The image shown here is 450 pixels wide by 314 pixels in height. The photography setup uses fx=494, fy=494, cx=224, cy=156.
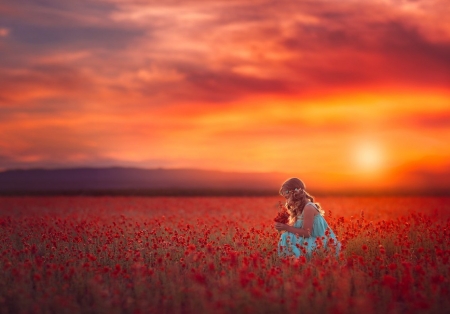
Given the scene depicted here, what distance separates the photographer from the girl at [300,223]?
8.74 metres

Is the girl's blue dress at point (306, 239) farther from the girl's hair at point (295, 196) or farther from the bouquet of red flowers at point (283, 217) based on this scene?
the bouquet of red flowers at point (283, 217)

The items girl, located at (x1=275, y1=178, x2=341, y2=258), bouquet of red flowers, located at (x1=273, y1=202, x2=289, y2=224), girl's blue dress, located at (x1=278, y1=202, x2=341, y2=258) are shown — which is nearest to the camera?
girl, located at (x1=275, y1=178, x2=341, y2=258)

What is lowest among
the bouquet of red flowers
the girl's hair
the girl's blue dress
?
the girl's blue dress

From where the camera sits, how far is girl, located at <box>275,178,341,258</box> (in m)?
8.74

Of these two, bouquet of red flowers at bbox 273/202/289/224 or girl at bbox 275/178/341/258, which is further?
bouquet of red flowers at bbox 273/202/289/224

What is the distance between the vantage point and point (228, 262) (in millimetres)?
7848

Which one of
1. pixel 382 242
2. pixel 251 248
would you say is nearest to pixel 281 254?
pixel 251 248

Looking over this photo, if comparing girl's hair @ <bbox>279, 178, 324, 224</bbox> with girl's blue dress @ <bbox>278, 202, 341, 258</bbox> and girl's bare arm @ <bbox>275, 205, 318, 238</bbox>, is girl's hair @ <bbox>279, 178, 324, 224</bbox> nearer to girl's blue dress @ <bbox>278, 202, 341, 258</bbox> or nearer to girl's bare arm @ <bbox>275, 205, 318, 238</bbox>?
girl's blue dress @ <bbox>278, 202, 341, 258</bbox>

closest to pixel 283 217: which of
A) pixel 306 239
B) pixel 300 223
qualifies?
pixel 300 223

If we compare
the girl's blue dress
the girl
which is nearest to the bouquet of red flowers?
the girl

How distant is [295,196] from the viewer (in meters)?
9.05

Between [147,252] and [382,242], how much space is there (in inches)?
177

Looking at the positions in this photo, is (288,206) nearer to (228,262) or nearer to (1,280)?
(228,262)

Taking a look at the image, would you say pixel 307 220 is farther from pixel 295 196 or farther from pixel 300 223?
pixel 295 196
